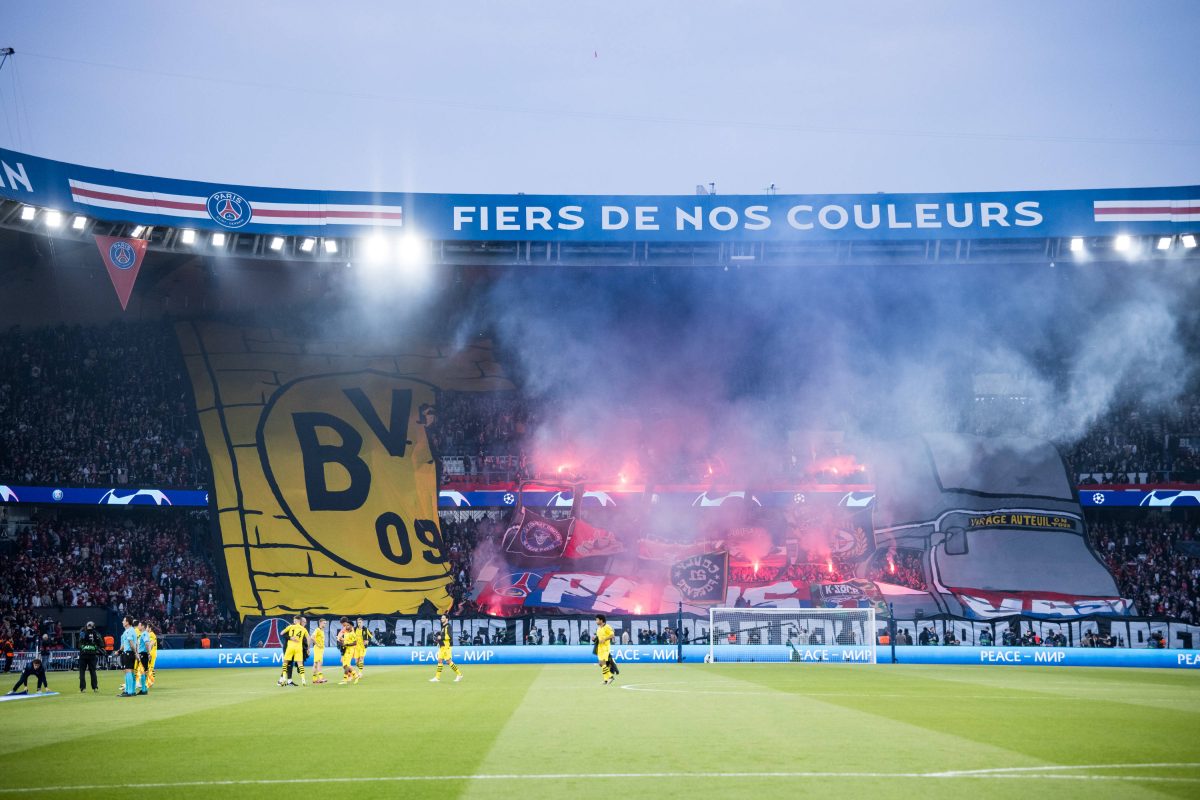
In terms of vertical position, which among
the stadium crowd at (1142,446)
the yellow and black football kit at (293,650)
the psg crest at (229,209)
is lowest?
the yellow and black football kit at (293,650)

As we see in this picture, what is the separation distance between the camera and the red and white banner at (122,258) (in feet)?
144

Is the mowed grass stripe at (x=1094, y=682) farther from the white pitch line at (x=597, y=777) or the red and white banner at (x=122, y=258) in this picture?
the red and white banner at (x=122, y=258)

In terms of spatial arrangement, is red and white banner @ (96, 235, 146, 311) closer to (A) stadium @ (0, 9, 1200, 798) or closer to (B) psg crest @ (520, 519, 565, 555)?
(A) stadium @ (0, 9, 1200, 798)

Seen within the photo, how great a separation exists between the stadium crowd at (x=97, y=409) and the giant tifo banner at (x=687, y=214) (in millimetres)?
12613

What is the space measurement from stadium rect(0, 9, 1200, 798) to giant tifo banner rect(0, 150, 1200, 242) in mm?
138

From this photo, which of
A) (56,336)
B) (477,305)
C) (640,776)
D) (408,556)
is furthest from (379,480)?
(640,776)

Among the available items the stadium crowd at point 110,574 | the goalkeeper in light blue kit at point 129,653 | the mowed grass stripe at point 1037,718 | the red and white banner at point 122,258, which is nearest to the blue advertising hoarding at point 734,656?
the stadium crowd at point 110,574

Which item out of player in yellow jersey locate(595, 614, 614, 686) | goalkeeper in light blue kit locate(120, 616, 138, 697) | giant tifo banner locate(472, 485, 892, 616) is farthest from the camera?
giant tifo banner locate(472, 485, 892, 616)

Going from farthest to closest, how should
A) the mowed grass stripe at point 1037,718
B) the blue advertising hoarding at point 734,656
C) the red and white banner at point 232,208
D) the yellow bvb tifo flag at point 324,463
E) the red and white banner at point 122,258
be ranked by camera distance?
the yellow bvb tifo flag at point 324,463, the red and white banner at point 122,258, the red and white banner at point 232,208, the blue advertising hoarding at point 734,656, the mowed grass stripe at point 1037,718

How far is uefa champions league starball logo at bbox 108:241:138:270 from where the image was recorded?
1729 inches

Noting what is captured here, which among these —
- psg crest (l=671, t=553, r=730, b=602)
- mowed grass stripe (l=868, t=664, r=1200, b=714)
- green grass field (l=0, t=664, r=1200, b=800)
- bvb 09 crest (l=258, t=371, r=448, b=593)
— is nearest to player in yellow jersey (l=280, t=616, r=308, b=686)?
green grass field (l=0, t=664, r=1200, b=800)

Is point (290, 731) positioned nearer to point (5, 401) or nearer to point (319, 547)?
point (319, 547)

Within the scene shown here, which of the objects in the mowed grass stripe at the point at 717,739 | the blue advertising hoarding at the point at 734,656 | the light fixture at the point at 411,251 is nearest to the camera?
the mowed grass stripe at the point at 717,739

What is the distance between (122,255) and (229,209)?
489cm
